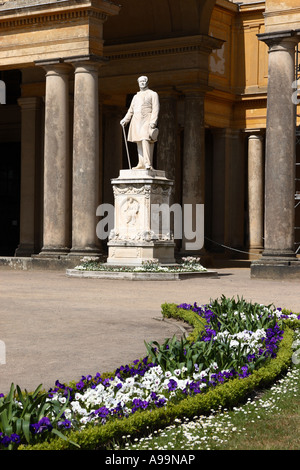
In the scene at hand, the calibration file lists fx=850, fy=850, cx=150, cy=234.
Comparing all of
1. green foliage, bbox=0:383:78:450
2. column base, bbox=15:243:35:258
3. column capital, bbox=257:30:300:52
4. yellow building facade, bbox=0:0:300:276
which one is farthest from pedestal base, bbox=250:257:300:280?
green foliage, bbox=0:383:78:450

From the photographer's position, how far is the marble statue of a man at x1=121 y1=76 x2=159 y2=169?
26.1 metres

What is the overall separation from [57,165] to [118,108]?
30.8 ft

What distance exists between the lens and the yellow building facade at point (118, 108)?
28156 millimetres

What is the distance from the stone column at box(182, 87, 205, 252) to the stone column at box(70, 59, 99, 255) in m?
5.64

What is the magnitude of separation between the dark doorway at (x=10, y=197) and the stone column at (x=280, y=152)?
23.4m

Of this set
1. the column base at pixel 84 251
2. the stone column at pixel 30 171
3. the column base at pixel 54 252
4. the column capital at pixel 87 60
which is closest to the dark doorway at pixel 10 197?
the stone column at pixel 30 171

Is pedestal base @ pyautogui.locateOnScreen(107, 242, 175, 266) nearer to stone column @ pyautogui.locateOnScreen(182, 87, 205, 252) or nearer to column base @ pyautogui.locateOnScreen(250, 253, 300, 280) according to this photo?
column base @ pyautogui.locateOnScreen(250, 253, 300, 280)

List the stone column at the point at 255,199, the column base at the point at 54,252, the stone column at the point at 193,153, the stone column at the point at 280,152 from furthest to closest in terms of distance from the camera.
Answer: the stone column at the point at 255,199 < the stone column at the point at 193,153 < the column base at the point at 54,252 < the stone column at the point at 280,152

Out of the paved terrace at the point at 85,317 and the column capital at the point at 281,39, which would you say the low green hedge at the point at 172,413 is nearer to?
the paved terrace at the point at 85,317

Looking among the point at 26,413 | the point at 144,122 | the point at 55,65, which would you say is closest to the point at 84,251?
the point at 144,122

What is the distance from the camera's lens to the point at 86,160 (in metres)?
28.0

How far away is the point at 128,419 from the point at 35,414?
0.74 meters

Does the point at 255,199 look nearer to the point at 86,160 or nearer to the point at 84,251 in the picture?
the point at 86,160
